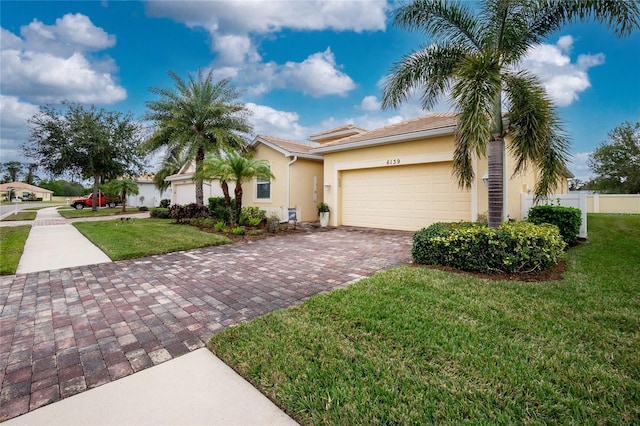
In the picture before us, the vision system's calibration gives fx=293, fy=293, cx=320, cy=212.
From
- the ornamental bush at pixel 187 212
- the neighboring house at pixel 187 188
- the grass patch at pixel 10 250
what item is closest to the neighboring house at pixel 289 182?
the ornamental bush at pixel 187 212

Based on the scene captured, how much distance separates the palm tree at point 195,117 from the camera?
14.7m

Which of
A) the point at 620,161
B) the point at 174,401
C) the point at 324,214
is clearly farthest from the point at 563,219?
the point at 620,161

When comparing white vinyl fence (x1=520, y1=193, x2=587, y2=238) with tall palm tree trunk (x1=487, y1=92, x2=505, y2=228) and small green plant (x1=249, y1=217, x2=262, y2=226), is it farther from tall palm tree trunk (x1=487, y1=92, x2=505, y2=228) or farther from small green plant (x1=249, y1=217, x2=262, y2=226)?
small green plant (x1=249, y1=217, x2=262, y2=226)

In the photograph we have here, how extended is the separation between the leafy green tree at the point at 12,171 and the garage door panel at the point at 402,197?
94.1 meters

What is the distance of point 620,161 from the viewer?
27.2 m

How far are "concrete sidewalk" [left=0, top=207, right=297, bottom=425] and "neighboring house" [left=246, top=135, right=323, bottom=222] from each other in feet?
35.6

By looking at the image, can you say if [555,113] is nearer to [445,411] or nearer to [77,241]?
[445,411]

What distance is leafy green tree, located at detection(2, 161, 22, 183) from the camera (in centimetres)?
A: 7062

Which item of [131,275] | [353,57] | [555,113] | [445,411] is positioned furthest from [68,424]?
[353,57]

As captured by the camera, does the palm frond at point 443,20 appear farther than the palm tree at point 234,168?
No

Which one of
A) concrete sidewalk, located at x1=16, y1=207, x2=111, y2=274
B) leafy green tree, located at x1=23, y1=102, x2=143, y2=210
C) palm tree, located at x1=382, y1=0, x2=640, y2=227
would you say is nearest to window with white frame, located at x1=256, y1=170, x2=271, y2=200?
concrete sidewalk, located at x1=16, y1=207, x2=111, y2=274

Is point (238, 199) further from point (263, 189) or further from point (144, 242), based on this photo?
point (263, 189)

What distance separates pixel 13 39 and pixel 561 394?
49.7ft

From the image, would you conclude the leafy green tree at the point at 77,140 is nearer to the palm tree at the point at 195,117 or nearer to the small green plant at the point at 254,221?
the palm tree at the point at 195,117
